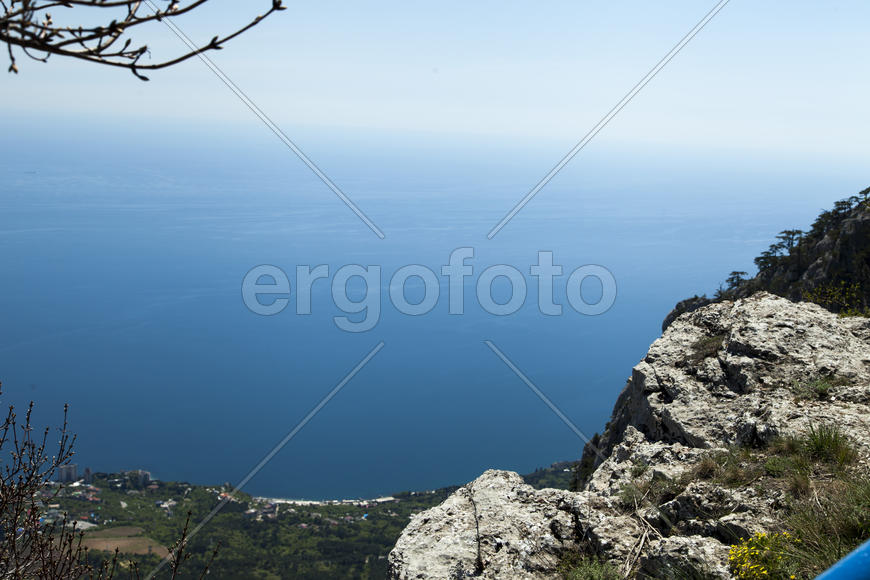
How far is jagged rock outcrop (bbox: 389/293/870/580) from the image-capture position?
3.69 meters

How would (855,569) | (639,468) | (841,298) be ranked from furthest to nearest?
1. (841,298)
2. (639,468)
3. (855,569)

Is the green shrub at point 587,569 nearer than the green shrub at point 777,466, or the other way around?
the green shrub at point 587,569

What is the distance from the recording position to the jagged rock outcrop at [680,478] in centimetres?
369

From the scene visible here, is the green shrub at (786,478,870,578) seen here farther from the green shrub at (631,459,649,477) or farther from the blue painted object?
the blue painted object

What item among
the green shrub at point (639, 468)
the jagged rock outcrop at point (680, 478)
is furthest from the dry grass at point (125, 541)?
the green shrub at point (639, 468)

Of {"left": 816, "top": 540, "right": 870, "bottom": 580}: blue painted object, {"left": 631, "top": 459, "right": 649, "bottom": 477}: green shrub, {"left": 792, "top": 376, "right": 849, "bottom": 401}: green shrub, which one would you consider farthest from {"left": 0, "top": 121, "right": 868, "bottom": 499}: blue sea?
{"left": 816, "top": 540, "right": 870, "bottom": 580}: blue painted object

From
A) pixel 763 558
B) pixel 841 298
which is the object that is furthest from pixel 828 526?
pixel 841 298

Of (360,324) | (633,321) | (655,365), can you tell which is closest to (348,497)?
(655,365)

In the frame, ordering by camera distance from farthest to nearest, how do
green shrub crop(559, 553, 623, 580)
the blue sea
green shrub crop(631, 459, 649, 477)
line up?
1. the blue sea
2. green shrub crop(631, 459, 649, 477)
3. green shrub crop(559, 553, 623, 580)

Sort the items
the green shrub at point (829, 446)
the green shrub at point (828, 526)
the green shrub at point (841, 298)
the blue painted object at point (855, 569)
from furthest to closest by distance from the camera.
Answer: the green shrub at point (841, 298) < the green shrub at point (829, 446) < the green shrub at point (828, 526) < the blue painted object at point (855, 569)

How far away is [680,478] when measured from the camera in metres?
4.46

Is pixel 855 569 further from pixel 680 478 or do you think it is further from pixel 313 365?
pixel 313 365

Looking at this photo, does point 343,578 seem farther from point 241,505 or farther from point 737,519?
point 737,519

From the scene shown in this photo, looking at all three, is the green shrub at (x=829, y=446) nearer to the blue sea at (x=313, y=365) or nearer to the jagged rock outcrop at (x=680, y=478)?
the jagged rock outcrop at (x=680, y=478)
